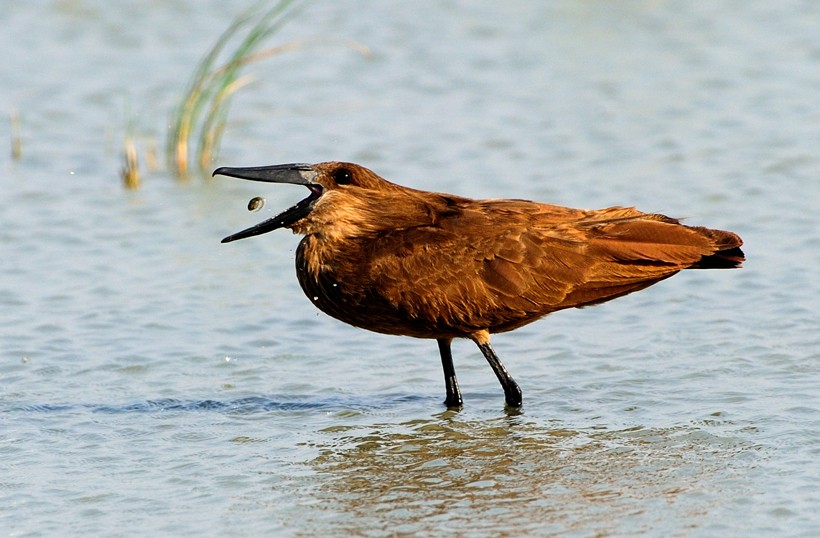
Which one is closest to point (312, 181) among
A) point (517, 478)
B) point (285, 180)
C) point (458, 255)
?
point (285, 180)

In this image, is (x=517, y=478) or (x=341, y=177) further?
(x=341, y=177)

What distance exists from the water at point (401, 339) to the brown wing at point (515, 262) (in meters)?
0.53

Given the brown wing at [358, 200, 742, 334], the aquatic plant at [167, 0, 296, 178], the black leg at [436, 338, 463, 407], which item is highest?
the aquatic plant at [167, 0, 296, 178]

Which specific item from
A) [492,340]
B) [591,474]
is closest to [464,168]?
[492,340]

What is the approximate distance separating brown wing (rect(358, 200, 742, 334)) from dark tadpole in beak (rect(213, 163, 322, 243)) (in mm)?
429

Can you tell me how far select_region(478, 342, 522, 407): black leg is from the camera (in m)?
6.77

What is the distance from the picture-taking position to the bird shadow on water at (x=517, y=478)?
5.31 m

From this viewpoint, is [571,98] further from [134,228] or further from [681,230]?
[681,230]

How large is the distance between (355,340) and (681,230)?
6.76 ft

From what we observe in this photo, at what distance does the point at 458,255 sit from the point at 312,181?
2.74ft

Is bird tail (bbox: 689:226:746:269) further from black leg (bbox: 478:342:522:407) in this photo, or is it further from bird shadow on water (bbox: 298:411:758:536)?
black leg (bbox: 478:342:522:407)


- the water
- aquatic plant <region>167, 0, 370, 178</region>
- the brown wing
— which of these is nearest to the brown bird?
the brown wing

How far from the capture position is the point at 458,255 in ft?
21.8

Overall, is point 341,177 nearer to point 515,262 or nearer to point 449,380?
point 515,262
